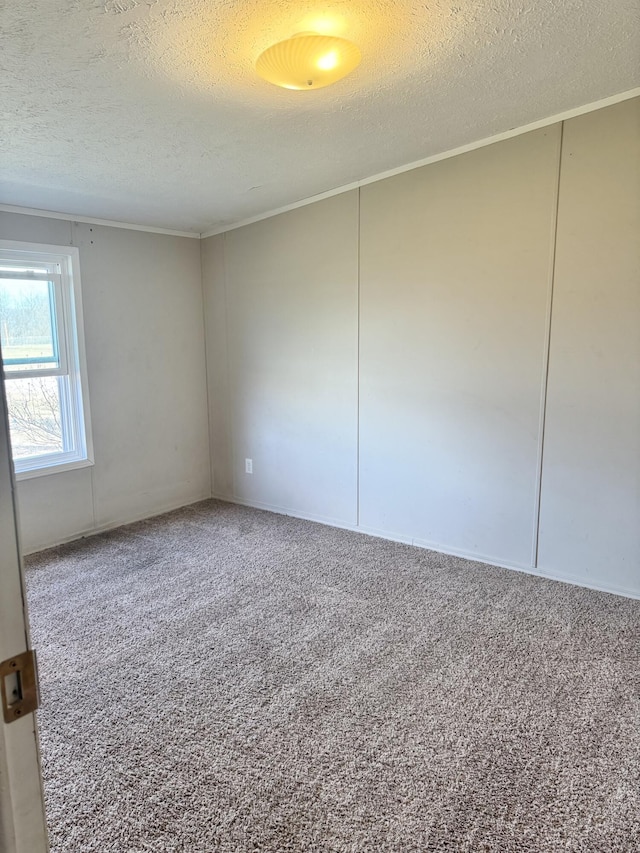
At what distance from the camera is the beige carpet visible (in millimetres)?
1545

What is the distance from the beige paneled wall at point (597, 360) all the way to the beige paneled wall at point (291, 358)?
1363 millimetres

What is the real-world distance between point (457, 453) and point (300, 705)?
6.00ft

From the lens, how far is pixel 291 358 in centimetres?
409

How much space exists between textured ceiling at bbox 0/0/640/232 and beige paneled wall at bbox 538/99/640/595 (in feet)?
1.05

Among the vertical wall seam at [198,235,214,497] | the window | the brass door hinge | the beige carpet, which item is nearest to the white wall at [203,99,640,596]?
the vertical wall seam at [198,235,214,497]

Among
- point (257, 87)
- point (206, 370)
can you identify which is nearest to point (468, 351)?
point (257, 87)

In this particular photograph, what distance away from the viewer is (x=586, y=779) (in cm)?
167

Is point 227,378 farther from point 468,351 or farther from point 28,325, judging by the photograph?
point 468,351

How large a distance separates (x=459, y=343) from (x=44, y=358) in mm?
2839

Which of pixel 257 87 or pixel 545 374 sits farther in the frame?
pixel 545 374

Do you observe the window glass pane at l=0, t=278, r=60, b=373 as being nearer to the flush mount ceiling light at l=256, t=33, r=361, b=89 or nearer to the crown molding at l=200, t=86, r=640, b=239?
the crown molding at l=200, t=86, r=640, b=239

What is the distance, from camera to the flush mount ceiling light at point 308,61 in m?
1.81

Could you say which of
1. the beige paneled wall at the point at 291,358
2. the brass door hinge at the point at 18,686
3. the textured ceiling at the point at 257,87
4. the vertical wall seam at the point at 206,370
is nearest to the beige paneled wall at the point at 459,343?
the beige paneled wall at the point at 291,358

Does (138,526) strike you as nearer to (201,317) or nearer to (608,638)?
(201,317)
